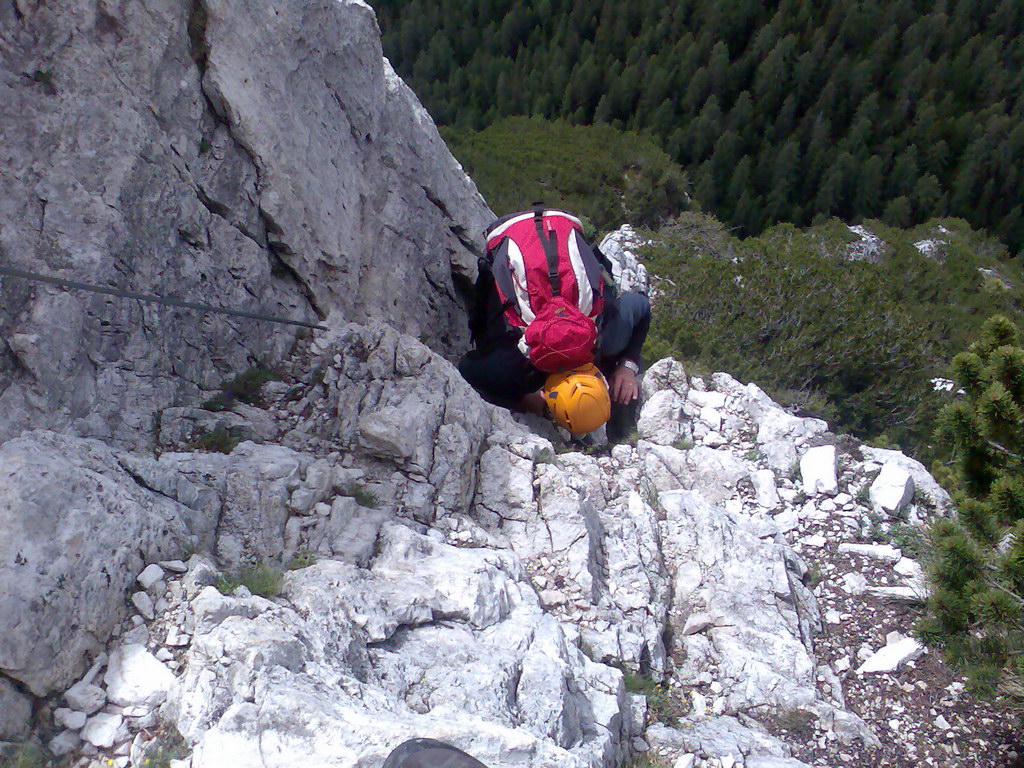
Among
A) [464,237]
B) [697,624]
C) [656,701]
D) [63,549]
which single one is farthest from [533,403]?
[63,549]

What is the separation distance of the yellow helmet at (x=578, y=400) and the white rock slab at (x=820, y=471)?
1.69m

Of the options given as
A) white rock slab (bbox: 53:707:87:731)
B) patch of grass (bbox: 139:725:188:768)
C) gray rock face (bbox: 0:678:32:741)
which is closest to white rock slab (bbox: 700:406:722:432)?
patch of grass (bbox: 139:725:188:768)

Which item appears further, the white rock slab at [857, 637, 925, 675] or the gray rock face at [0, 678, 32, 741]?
the white rock slab at [857, 637, 925, 675]

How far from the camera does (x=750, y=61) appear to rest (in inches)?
923

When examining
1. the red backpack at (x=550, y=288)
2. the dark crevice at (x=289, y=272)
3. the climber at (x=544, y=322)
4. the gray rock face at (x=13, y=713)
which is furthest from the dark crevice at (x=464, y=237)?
the gray rock face at (x=13, y=713)

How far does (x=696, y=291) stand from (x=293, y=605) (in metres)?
7.05

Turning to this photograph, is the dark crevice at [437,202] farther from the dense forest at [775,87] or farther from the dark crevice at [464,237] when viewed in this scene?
the dense forest at [775,87]

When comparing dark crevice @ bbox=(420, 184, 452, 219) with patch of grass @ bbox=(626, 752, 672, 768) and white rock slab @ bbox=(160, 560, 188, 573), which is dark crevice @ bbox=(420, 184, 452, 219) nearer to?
white rock slab @ bbox=(160, 560, 188, 573)

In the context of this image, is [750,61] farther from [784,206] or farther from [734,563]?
[734,563]

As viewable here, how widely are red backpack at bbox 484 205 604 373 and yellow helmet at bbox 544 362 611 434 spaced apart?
109 millimetres

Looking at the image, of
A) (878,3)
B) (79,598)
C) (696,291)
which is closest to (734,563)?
(79,598)

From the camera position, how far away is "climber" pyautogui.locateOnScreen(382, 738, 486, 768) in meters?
2.02

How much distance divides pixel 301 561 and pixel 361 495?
558 millimetres

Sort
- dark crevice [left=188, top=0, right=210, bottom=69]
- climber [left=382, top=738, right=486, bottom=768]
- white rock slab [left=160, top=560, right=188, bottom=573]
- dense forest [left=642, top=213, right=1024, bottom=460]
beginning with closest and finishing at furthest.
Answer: climber [left=382, top=738, right=486, bottom=768] → white rock slab [left=160, top=560, right=188, bottom=573] → dark crevice [left=188, top=0, right=210, bottom=69] → dense forest [left=642, top=213, right=1024, bottom=460]
